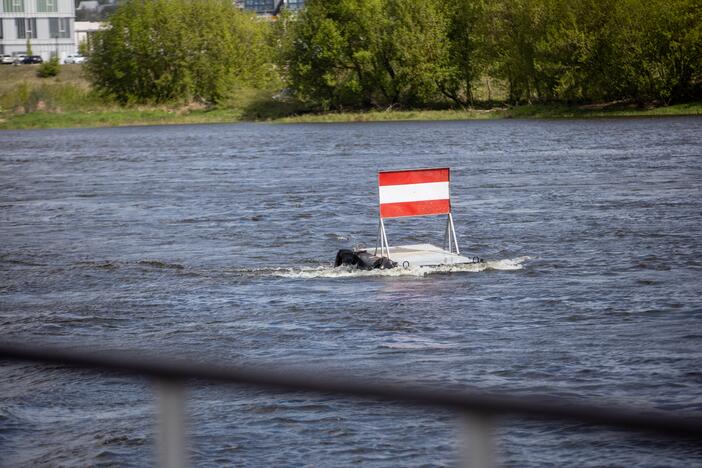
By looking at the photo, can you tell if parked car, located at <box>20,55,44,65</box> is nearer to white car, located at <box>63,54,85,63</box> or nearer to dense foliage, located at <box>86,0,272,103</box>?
white car, located at <box>63,54,85,63</box>

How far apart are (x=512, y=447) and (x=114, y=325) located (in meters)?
8.76

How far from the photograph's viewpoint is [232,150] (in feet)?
211

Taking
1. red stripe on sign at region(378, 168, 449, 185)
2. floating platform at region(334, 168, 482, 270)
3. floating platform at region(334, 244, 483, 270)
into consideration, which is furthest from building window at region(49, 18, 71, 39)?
red stripe on sign at region(378, 168, 449, 185)

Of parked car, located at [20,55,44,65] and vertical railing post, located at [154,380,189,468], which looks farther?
parked car, located at [20,55,44,65]

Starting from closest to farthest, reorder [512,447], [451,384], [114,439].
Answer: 1. [512,447]
2. [114,439]
3. [451,384]

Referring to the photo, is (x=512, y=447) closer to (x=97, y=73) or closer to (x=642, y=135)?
(x=642, y=135)

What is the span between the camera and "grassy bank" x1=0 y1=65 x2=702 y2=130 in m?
99.3

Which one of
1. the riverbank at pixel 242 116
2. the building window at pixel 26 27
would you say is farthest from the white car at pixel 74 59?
the riverbank at pixel 242 116

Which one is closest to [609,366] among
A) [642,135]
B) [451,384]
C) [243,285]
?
[451,384]

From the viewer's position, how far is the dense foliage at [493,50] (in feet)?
299

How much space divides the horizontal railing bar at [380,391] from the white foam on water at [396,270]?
1612 cm

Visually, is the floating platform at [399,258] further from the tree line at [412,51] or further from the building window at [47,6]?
the building window at [47,6]

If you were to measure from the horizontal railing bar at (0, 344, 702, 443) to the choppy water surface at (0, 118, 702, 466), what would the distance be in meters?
0.33

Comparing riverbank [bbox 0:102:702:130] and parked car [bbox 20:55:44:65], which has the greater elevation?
parked car [bbox 20:55:44:65]
